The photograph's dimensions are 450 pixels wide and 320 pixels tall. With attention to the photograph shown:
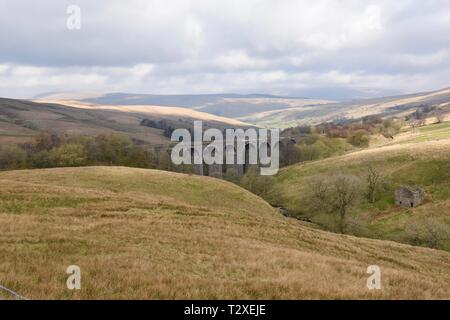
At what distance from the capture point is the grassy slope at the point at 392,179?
77.9m

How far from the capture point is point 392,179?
99.9 metres

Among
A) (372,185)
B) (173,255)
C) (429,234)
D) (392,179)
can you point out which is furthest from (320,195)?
(173,255)

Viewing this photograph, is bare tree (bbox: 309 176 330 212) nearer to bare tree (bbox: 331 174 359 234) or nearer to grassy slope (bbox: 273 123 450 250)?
grassy slope (bbox: 273 123 450 250)

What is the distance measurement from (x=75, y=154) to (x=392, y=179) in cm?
7658

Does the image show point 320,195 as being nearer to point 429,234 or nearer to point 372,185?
point 429,234

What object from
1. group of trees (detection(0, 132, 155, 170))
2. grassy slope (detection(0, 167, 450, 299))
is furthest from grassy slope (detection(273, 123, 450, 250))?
grassy slope (detection(0, 167, 450, 299))

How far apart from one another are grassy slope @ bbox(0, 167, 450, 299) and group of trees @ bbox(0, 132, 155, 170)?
71.3 metres

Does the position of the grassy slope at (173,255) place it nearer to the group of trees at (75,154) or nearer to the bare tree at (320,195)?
the bare tree at (320,195)

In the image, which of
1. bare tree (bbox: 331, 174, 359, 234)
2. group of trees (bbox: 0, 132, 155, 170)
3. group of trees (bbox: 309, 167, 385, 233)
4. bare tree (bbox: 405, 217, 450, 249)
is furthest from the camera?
group of trees (bbox: 0, 132, 155, 170)

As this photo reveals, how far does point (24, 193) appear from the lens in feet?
112

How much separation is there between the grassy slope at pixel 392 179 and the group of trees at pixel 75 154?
40.8 meters

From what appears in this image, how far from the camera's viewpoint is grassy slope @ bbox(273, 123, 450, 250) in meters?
77.9

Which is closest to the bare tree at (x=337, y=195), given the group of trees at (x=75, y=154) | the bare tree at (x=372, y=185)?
the bare tree at (x=372, y=185)
